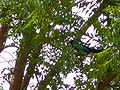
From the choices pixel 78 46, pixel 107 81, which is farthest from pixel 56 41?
pixel 107 81

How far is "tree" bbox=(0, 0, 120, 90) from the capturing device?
2.65m

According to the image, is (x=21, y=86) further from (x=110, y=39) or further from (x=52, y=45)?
(x=110, y=39)

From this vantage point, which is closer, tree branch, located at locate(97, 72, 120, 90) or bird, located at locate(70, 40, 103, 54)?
tree branch, located at locate(97, 72, 120, 90)

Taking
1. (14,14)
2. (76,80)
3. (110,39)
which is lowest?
(110,39)

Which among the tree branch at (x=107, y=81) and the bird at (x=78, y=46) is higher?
the bird at (x=78, y=46)

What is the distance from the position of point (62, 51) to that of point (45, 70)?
0.65 metres

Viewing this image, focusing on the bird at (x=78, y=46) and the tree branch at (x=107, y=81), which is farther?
the bird at (x=78, y=46)

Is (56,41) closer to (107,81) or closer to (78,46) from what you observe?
(78,46)

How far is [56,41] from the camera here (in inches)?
127

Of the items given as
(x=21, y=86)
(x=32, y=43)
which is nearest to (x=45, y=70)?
(x=21, y=86)

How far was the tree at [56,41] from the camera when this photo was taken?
2.65 metres

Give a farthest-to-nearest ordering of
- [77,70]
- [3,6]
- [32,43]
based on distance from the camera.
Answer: [77,70] → [3,6] → [32,43]

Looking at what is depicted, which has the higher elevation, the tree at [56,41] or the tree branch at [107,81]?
the tree at [56,41]

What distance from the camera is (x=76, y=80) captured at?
375cm
